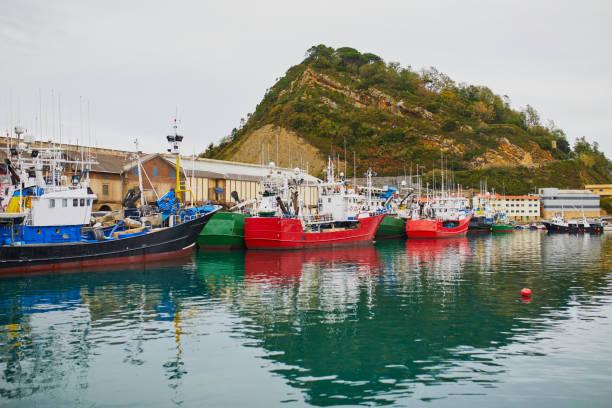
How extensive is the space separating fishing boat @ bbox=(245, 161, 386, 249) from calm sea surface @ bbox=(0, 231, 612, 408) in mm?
12501

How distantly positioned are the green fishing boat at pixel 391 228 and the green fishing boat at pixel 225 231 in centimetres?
2010

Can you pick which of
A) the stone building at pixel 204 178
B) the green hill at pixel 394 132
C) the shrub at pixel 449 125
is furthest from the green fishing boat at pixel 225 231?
the shrub at pixel 449 125

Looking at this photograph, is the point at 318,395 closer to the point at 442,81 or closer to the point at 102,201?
the point at 102,201

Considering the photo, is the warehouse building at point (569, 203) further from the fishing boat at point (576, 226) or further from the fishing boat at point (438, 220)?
the fishing boat at point (438, 220)

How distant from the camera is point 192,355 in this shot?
12.6 metres

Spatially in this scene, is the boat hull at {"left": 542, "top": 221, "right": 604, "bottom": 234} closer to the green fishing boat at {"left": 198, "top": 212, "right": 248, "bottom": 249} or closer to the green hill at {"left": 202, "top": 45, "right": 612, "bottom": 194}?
the green hill at {"left": 202, "top": 45, "right": 612, "bottom": 194}

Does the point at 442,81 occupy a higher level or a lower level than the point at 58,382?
higher

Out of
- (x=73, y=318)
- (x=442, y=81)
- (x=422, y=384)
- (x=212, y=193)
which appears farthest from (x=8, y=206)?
(x=442, y=81)

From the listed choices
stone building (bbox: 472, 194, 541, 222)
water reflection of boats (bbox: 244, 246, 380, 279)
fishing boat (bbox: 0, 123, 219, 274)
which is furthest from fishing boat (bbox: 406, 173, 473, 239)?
fishing boat (bbox: 0, 123, 219, 274)

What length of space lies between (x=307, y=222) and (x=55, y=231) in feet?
70.1

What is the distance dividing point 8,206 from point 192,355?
1941cm

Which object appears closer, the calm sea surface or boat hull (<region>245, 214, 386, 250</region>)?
the calm sea surface

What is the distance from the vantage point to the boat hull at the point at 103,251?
83.1ft

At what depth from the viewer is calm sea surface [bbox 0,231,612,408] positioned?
398 inches
